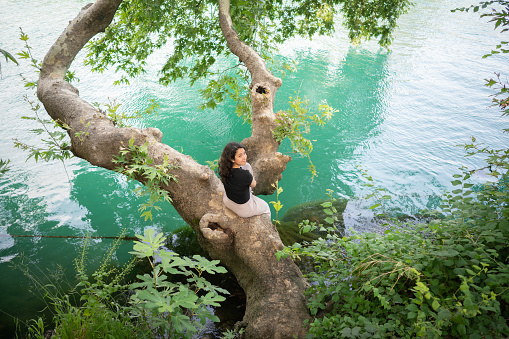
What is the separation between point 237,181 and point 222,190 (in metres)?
0.38

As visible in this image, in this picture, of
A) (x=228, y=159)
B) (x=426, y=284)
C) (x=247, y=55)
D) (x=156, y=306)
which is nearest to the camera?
(x=156, y=306)

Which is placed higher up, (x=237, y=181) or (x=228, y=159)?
(x=228, y=159)

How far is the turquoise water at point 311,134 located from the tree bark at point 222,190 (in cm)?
166

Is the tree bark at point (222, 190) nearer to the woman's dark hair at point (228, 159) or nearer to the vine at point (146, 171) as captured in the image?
the vine at point (146, 171)

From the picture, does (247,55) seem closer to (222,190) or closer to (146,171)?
(222,190)

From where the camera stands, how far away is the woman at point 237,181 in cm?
341

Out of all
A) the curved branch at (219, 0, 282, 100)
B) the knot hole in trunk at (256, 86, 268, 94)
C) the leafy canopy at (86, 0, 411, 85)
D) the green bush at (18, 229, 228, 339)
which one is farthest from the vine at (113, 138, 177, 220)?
the leafy canopy at (86, 0, 411, 85)

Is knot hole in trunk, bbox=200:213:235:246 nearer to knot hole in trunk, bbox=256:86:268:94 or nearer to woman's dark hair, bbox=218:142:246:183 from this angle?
woman's dark hair, bbox=218:142:246:183

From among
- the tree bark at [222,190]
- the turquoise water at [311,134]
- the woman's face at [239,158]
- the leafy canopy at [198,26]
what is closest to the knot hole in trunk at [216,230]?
the tree bark at [222,190]

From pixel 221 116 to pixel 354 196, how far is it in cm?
416

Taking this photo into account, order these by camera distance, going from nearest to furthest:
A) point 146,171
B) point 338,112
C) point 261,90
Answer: point 146,171 → point 261,90 → point 338,112

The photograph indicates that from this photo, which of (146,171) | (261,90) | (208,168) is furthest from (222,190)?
(261,90)

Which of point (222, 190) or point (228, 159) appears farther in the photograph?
point (222, 190)

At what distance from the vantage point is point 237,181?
3408 millimetres
